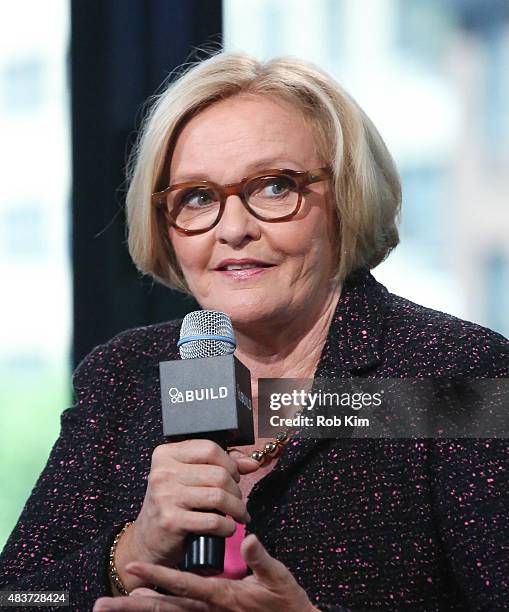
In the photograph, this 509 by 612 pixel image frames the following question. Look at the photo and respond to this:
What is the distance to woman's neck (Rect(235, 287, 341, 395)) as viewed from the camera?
63.3 inches

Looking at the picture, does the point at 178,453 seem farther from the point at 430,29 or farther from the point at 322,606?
the point at 430,29

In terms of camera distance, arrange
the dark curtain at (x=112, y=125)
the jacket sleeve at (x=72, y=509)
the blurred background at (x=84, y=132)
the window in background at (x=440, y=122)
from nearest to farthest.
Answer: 1. the jacket sleeve at (x=72, y=509)
2. the window in background at (x=440, y=122)
3. the blurred background at (x=84, y=132)
4. the dark curtain at (x=112, y=125)

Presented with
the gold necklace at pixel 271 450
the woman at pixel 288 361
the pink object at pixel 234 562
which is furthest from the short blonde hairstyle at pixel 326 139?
the pink object at pixel 234 562

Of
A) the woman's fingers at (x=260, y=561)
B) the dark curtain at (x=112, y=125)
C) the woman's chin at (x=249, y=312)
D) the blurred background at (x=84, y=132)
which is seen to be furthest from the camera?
the dark curtain at (x=112, y=125)

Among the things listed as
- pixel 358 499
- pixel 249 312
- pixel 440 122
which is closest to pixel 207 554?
pixel 358 499

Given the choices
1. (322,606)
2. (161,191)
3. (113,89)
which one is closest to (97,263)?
(113,89)

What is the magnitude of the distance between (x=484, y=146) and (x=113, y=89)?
2.83 ft

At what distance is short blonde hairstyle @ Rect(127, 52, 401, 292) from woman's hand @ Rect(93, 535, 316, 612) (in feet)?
2.24

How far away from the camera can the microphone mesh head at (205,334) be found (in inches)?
43.1

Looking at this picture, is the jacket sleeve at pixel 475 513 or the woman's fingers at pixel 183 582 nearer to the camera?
the woman's fingers at pixel 183 582

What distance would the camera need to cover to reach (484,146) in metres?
1.96

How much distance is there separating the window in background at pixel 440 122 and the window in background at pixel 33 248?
0.53 m

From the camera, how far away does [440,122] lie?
1.99 meters

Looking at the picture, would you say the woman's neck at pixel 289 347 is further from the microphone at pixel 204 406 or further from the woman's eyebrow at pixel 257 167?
the microphone at pixel 204 406
